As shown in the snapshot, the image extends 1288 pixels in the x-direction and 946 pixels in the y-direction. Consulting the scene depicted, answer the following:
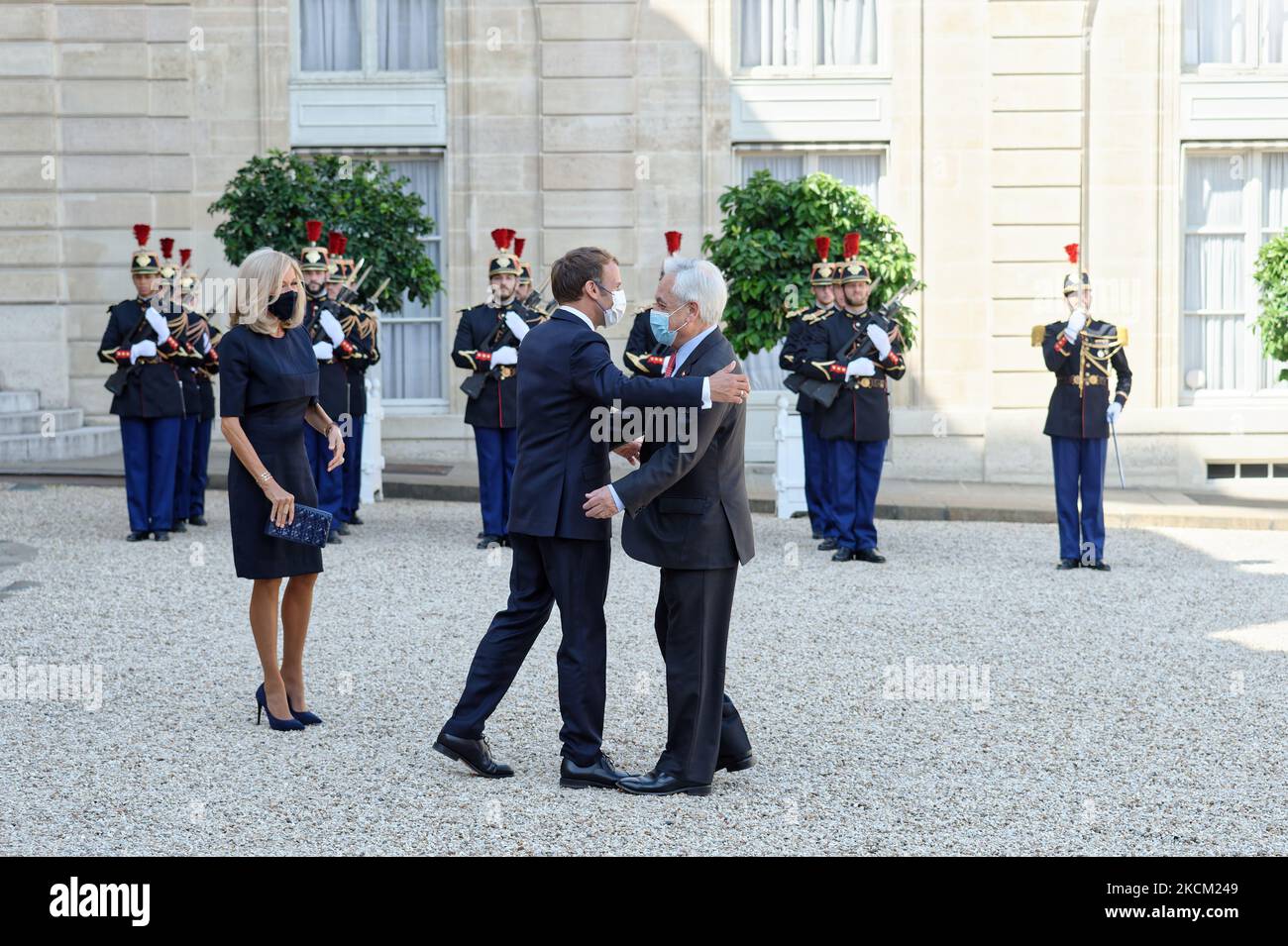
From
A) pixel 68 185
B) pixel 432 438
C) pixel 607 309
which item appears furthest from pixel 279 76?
pixel 607 309

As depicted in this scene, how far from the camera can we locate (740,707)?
7414 millimetres

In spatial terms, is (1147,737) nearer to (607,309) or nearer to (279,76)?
(607,309)

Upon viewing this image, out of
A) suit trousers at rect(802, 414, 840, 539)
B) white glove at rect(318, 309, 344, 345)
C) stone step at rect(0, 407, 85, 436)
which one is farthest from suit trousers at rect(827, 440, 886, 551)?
stone step at rect(0, 407, 85, 436)

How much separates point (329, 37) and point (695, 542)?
43.5ft

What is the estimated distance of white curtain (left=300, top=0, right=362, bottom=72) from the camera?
59.2 feet

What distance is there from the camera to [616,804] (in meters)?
5.91

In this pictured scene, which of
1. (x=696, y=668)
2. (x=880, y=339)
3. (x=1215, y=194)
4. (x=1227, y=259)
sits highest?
(x=1215, y=194)

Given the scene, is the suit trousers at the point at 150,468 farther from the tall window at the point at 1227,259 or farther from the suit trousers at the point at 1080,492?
the tall window at the point at 1227,259

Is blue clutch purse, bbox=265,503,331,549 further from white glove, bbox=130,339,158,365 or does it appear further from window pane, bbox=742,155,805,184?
window pane, bbox=742,155,805,184

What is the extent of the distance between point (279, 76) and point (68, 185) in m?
2.28

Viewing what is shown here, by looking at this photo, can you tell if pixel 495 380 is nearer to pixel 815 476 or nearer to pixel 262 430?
pixel 815 476

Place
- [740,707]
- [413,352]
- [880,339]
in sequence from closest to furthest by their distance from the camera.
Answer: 1. [740,707]
2. [880,339]
3. [413,352]

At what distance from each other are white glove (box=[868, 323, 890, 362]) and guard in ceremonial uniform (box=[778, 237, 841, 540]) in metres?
0.41

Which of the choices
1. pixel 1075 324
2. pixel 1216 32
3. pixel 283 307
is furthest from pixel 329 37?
pixel 283 307
